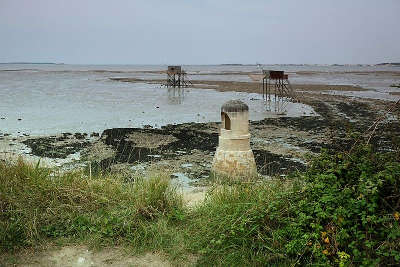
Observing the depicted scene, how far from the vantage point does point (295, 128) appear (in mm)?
17188

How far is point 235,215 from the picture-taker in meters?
5.10

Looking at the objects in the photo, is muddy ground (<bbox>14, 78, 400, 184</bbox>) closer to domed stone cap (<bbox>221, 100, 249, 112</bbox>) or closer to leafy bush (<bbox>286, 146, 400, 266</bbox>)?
domed stone cap (<bbox>221, 100, 249, 112</bbox>)

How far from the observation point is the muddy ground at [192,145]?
11.1 metres

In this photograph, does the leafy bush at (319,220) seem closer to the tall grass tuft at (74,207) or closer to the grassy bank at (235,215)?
the grassy bank at (235,215)

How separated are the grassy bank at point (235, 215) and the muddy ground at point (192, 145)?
11.2 feet

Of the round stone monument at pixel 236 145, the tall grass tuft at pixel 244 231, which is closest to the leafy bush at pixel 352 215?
the tall grass tuft at pixel 244 231

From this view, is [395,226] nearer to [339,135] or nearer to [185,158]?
[185,158]

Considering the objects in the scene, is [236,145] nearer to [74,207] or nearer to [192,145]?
[192,145]

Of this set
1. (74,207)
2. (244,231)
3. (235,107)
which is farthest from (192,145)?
(244,231)

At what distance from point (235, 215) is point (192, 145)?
8713mm

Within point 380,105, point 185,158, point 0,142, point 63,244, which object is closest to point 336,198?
point 63,244

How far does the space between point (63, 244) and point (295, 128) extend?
13.4 m

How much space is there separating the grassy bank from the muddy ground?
343 cm

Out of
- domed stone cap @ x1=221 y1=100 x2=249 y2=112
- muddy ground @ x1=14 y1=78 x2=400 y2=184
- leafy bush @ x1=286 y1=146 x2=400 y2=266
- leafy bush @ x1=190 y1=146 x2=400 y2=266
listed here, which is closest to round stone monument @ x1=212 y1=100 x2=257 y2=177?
domed stone cap @ x1=221 y1=100 x2=249 y2=112
